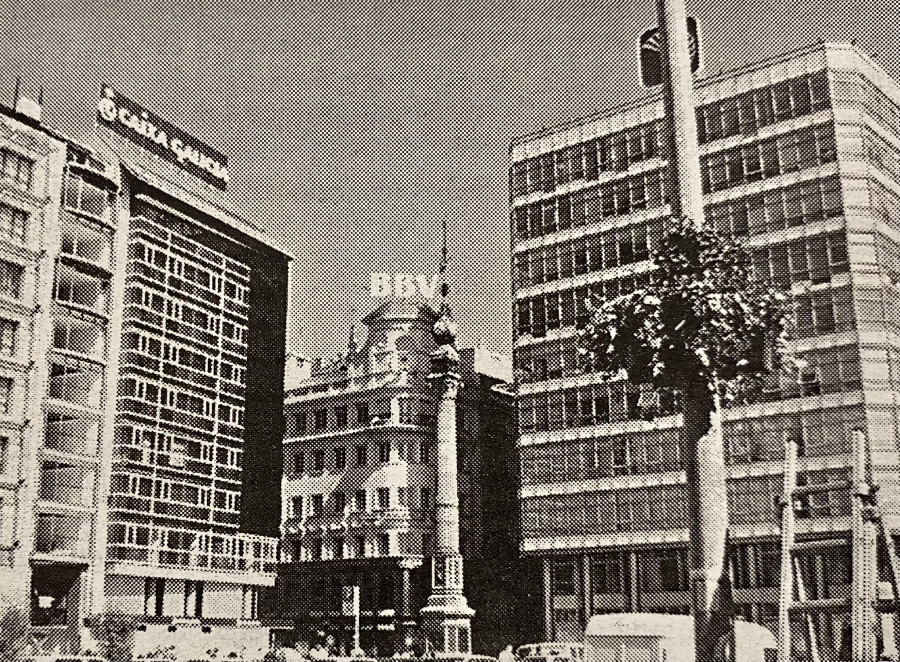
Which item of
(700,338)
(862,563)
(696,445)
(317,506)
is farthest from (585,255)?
(696,445)

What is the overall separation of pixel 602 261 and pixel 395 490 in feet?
83.0

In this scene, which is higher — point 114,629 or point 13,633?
point 13,633

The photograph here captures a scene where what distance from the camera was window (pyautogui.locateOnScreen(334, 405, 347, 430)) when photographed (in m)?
88.2

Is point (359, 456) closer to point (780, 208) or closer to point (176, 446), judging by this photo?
point (176, 446)

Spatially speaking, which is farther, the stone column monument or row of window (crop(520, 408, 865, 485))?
the stone column monument

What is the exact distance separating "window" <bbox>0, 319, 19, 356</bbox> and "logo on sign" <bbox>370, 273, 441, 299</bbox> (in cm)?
3246

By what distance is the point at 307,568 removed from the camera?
85.4m

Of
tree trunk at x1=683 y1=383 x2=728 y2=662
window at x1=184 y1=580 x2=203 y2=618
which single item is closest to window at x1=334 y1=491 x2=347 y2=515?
window at x1=184 y1=580 x2=203 y2=618

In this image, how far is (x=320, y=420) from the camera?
8981 centimetres

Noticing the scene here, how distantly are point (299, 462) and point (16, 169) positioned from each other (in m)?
34.9

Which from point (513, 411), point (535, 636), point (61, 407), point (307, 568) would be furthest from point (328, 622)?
point (61, 407)

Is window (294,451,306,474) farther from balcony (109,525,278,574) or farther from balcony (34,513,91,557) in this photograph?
balcony (34,513,91,557)

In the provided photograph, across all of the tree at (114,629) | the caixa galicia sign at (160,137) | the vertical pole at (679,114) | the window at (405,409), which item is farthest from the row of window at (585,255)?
the vertical pole at (679,114)

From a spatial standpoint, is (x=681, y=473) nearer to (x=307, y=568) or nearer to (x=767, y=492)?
(x=767, y=492)
